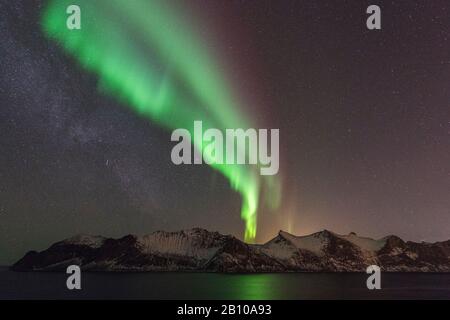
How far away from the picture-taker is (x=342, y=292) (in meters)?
124
